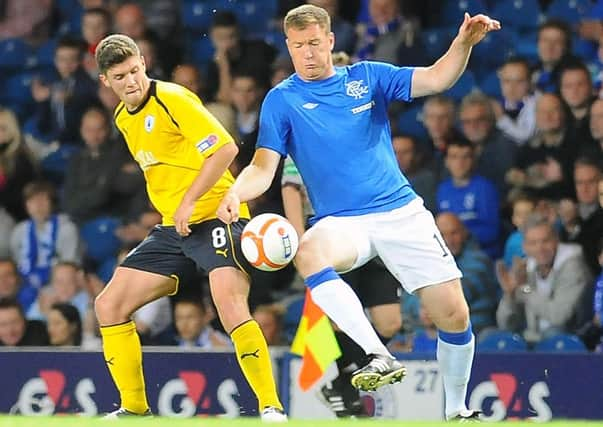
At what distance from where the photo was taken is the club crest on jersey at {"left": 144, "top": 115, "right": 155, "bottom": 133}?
7.95m

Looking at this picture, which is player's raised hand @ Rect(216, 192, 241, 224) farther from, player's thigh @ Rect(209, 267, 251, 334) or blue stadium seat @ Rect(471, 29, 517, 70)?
blue stadium seat @ Rect(471, 29, 517, 70)

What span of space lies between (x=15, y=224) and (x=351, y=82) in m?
6.07

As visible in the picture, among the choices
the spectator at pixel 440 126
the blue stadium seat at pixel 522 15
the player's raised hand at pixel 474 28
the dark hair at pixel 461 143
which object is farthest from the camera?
the blue stadium seat at pixel 522 15

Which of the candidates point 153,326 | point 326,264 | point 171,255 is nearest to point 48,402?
point 153,326

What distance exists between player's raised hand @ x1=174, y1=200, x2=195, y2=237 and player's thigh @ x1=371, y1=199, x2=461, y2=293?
929 mm

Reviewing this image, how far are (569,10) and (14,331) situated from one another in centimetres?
499

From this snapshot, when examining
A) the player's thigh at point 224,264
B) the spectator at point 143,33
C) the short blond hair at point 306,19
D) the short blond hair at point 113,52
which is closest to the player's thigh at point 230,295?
the player's thigh at point 224,264

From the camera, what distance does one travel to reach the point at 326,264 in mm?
7082

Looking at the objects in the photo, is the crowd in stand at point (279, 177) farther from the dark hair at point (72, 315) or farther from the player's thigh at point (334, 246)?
the player's thigh at point (334, 246)

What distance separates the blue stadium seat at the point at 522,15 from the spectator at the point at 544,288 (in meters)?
2.43

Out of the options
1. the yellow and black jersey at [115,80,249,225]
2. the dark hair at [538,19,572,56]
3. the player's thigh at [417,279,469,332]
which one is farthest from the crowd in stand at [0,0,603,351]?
the player's thigh at [417,279,469,332]

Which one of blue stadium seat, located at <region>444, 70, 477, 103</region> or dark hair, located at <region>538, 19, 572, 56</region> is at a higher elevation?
dark hair, located at <region>538, 19, 572, 56</region>

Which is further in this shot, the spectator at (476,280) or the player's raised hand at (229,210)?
the spectator at (476,280)

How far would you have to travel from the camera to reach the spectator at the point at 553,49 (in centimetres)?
1139
